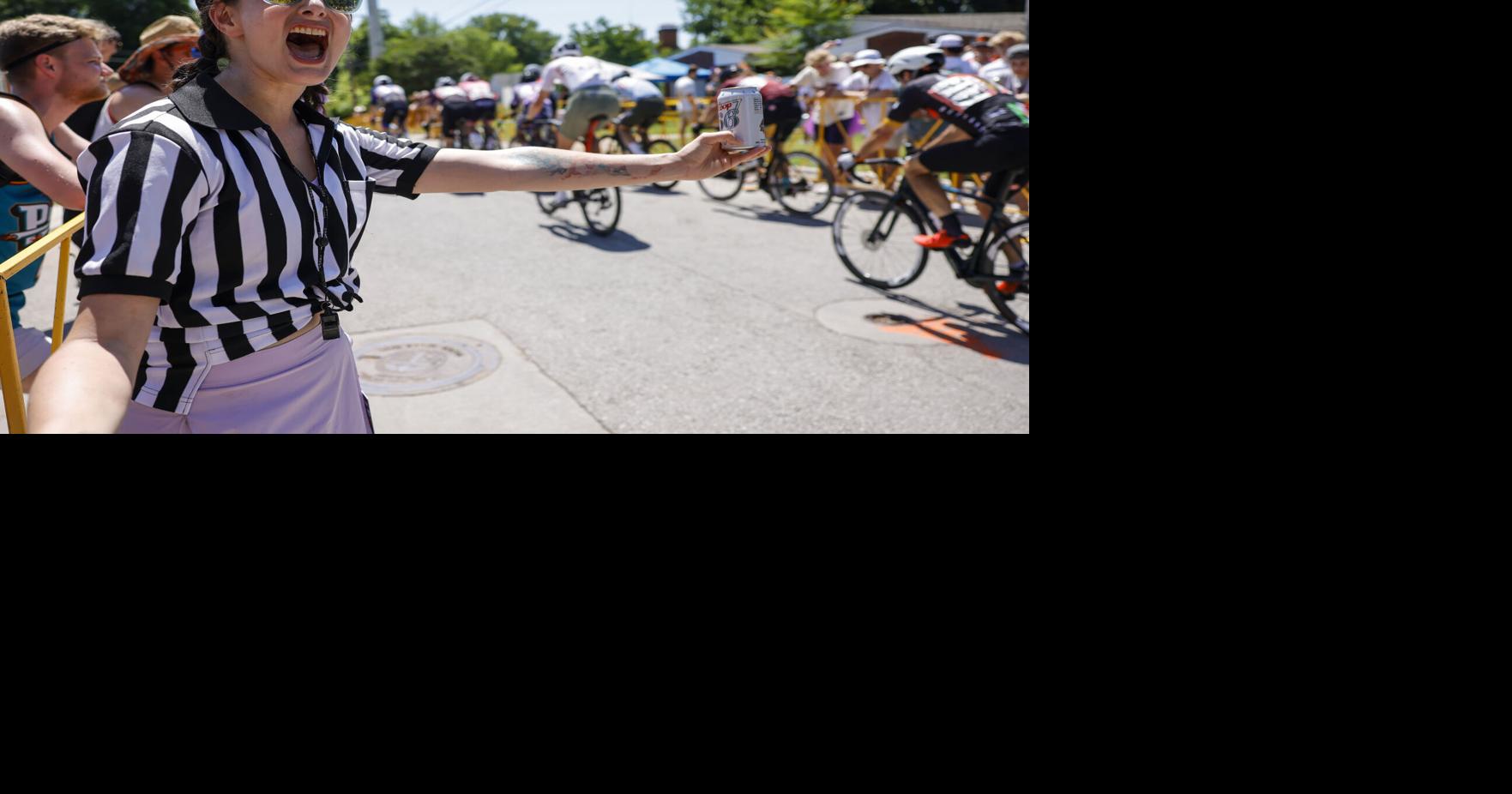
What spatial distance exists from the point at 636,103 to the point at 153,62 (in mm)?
7192

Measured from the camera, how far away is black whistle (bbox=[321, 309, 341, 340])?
2.02 metres

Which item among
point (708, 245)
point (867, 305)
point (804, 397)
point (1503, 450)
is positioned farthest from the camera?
point (708, 245)

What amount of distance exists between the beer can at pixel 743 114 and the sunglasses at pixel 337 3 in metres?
0.73

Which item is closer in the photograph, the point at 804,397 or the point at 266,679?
the point at 266,679

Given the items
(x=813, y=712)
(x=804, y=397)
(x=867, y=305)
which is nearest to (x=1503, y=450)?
(x=813, y=712)

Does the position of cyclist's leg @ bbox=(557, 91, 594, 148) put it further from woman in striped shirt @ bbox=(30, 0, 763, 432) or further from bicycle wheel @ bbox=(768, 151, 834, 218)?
woman in striped shirt @ bbox=(30, 0, 763, 432)

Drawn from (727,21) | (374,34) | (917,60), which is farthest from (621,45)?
(917,60)

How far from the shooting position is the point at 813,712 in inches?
31.9

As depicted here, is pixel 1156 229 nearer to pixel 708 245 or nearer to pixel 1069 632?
pixel 1069 632

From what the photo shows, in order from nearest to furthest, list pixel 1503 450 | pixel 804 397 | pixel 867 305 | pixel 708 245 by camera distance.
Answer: pixel 1503 450, pixel 804 397, pixel 867 305, pixel 708 245

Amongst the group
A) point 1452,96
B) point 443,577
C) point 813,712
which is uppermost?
point 1452,96

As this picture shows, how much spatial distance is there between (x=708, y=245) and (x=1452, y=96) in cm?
930

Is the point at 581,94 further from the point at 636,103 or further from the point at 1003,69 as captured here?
the point at 1003,69

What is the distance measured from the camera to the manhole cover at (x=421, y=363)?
5.63m
